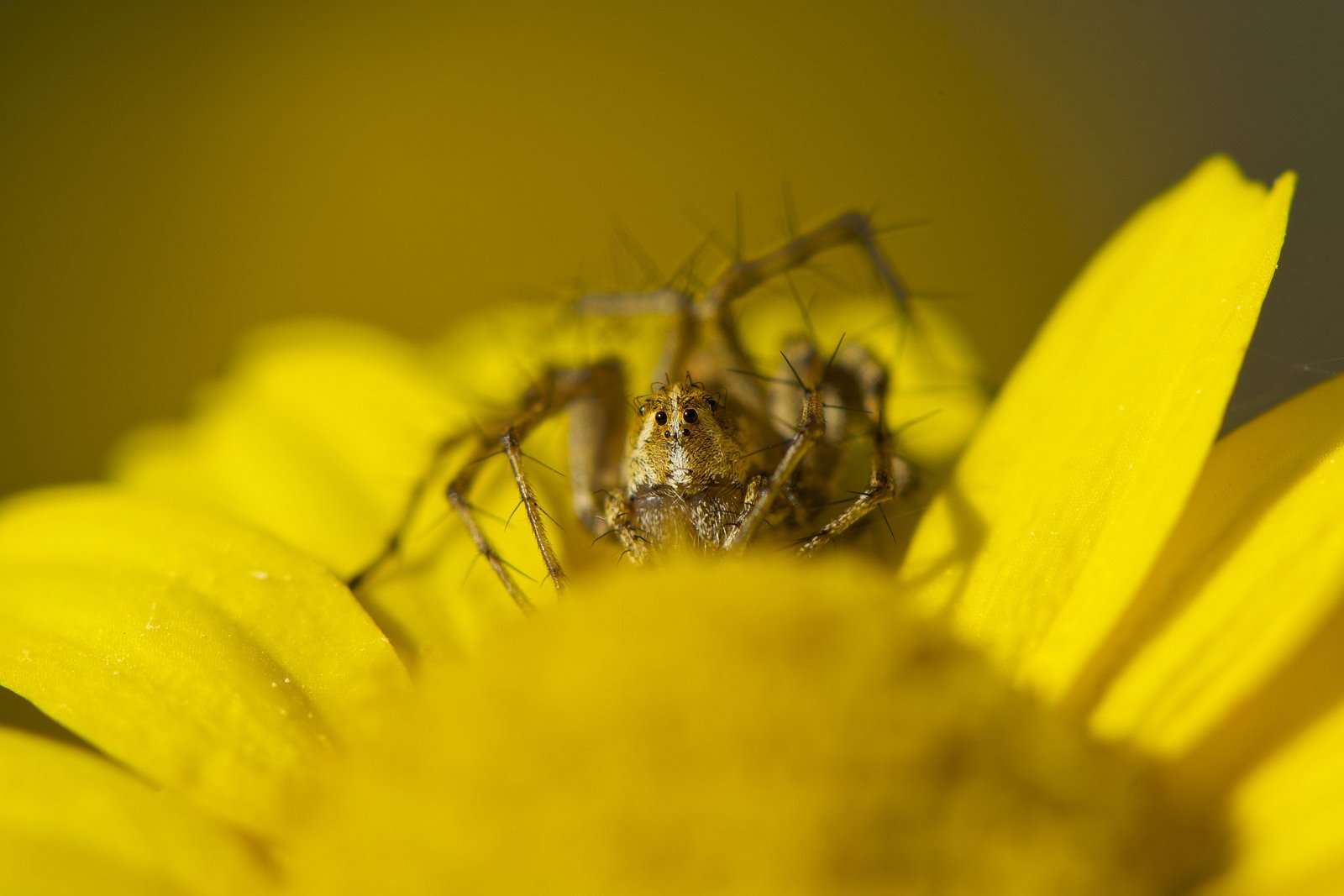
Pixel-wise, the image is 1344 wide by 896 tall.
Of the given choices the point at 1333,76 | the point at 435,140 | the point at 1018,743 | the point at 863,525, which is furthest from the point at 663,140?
the point at 1018,743

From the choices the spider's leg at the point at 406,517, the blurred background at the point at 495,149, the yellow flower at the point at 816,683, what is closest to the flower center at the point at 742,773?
the yellow flower at the point at 816,683

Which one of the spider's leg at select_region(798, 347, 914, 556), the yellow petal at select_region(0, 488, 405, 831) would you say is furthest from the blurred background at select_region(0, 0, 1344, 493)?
the yellow petal at select_region(0, 488, 405, 831)

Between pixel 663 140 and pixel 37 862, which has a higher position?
pixel 663 140

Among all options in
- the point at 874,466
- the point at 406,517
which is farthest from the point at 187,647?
the point at 874,466

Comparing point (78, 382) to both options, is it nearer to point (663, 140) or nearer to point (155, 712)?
point (663, 140)

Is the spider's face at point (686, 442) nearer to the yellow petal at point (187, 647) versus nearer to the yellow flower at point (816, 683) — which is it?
the yellow flower at point (816, 683)
